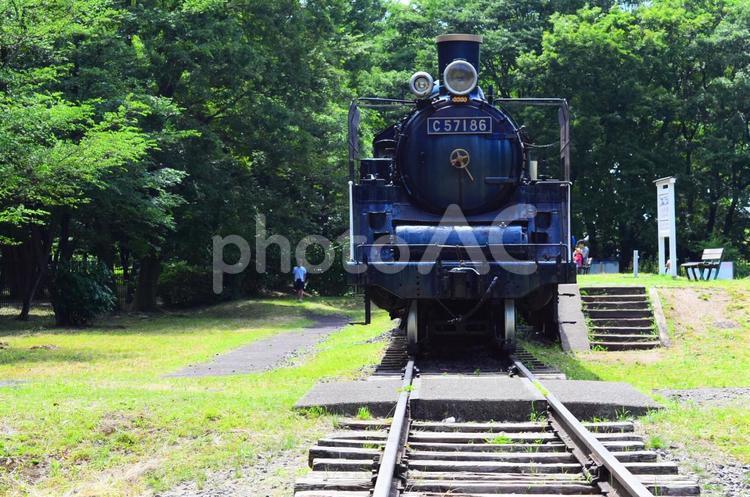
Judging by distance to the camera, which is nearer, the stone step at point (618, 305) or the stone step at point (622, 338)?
the stone step at point (622, 338)

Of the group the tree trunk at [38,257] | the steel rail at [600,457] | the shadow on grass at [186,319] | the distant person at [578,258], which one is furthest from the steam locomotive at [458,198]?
the distant person at [578,258]

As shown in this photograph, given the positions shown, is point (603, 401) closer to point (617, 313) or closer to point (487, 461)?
point (487, 461)

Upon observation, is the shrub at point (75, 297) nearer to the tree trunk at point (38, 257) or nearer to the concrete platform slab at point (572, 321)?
the tree trunk at point (38, 257)

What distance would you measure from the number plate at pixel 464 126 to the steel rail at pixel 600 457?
472 centimetres

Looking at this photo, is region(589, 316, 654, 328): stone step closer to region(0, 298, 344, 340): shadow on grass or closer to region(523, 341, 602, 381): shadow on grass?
region(523, 341, 602, 381): shadow on grass

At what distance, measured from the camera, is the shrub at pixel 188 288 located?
110 feet

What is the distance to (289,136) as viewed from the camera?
94.6 feet

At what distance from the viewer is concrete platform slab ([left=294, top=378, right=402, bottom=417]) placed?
729cm

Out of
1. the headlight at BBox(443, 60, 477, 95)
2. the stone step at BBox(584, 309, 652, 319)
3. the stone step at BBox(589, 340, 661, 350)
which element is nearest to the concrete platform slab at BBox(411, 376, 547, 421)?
the headlight at BBox(443, 60, 477, 95)

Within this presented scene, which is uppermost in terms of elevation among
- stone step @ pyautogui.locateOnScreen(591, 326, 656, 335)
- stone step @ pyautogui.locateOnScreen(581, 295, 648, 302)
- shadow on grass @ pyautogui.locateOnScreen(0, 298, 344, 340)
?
stone step @ pyautogui.locateOnScreen(581, 295, 648, 302)

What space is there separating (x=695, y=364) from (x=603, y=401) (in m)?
5.25

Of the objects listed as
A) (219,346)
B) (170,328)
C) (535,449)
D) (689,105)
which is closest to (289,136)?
(170,328)

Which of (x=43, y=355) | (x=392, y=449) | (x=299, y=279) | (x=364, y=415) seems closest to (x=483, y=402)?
(x=364, y=415)

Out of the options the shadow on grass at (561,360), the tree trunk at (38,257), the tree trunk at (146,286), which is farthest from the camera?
the tree trunk at (146,286)
